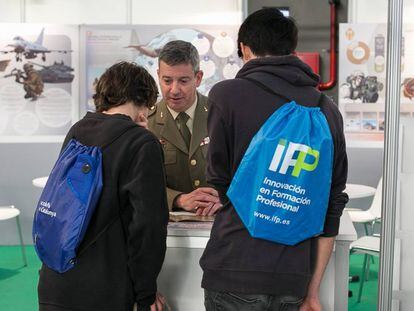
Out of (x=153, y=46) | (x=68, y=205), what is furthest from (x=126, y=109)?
(x=153, y=46)

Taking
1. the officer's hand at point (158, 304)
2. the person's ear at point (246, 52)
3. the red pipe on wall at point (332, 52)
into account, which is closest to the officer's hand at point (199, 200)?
the officer's hand at point (158, 304)

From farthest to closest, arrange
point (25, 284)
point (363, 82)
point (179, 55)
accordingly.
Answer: point (363, 82), point (25, 284), point (179, 55)

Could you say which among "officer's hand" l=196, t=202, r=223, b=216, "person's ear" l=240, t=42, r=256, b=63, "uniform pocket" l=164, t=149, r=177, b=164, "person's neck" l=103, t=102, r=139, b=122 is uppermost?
"person's ear" l=240, t=42, r=256, b=63

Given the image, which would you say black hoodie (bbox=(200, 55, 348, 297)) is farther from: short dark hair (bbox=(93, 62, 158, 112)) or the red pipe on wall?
the red pipe on wall

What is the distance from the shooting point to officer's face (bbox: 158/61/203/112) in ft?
8.40

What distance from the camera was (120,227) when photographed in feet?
5.76

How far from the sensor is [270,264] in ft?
5.30

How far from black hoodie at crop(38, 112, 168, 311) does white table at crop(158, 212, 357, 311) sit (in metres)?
0.27

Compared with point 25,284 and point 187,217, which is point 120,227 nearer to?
point 187,217

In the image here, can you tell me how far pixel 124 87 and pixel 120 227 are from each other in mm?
388

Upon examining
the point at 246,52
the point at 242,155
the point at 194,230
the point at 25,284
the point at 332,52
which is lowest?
the point at 25,284

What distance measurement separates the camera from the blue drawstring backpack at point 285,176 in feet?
5.17

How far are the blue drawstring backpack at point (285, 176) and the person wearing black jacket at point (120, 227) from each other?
0.80 feet

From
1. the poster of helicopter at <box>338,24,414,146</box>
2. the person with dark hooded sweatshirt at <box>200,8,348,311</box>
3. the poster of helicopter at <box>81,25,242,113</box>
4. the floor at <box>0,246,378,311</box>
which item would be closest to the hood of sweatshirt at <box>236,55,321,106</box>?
the person with dark hooded sweatshirt at <box>200,8,348,311</box>
